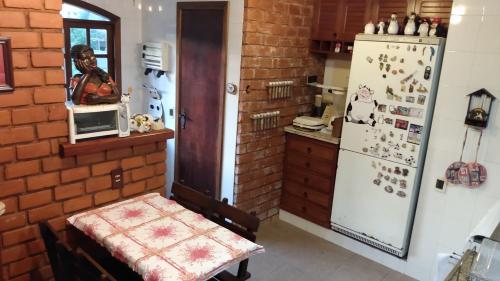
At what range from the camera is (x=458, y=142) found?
2672 mm

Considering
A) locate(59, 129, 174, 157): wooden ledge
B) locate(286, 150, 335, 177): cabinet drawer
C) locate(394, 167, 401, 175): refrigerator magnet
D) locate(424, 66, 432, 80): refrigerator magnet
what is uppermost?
locate(424, 66, 432, 80): refrigerator magnet

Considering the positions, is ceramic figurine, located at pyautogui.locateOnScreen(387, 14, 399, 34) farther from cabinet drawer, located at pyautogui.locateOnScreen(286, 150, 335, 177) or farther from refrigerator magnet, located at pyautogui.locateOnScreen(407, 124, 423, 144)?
cabinet drawer, located at pyautogui.locateOnScreen(286, 150, 335, 177)

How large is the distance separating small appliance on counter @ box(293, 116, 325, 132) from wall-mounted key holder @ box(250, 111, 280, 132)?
0.63ft

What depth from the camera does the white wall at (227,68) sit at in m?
3.17

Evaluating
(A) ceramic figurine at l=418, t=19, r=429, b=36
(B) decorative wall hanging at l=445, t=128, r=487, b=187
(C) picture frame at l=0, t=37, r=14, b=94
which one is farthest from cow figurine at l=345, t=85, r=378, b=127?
(C) picture frame at l=0, t=37, r=14, b=94

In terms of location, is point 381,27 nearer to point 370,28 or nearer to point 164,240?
point 370,28

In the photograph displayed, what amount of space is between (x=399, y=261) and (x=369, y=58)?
1.60 metres

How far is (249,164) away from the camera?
346 centimetres

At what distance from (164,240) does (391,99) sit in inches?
78.4

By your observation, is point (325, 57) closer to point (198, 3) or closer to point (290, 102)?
point (290, 102)

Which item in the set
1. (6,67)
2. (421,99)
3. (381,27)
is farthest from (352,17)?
(6,67)

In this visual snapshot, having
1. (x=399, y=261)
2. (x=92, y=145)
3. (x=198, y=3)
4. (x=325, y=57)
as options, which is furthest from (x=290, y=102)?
(x=92, y=145)

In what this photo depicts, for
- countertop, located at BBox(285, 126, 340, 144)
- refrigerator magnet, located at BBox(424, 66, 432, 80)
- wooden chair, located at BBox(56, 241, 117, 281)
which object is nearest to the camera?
wooden chair, located at BBox(56, 241, 117, 281)

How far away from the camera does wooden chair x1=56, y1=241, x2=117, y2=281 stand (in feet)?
4.99
